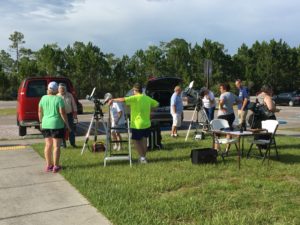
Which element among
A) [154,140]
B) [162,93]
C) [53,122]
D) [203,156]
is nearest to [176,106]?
[162,93]

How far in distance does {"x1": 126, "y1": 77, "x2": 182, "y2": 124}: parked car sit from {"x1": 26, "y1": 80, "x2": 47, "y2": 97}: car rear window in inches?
123

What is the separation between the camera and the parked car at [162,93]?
1547cm

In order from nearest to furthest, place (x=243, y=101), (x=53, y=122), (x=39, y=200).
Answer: (x=39, y=200) < (x=53, y=122) < (x=243, y=101)

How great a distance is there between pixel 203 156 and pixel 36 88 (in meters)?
7.98

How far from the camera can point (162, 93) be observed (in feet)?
54.4

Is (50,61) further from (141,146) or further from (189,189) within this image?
(189,189)

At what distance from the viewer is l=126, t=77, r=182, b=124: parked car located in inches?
609

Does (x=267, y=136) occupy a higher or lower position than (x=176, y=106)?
lower

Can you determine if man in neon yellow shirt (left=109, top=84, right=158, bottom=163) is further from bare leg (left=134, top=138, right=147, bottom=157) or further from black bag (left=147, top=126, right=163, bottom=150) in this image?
black bag (left=147, top=126, right=163, bottom=150)

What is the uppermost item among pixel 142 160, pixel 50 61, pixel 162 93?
pixel 50 61

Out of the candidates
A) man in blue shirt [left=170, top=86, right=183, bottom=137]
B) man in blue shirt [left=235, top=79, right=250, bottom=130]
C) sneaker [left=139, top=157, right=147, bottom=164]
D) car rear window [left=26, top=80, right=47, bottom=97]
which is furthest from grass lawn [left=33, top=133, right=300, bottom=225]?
car rear window [left=26, top=80, right=47, bottom=97]

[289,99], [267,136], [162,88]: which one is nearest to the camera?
[267,136]

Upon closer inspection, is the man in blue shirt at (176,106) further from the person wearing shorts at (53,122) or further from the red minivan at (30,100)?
the person wearing shorts at (53,122)

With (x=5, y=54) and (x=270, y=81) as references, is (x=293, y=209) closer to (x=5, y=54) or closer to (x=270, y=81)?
(x=270, y=81)
